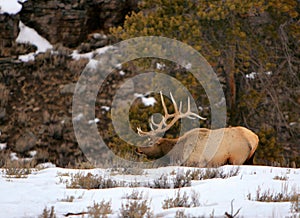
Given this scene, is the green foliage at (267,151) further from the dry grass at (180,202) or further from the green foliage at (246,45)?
the dry grass at (180,202)

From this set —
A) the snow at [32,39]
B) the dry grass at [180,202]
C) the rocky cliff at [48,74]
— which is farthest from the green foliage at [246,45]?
the dry grass at [180,202]

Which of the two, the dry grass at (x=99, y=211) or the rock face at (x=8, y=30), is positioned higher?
the rock face at (x=8, y=30)

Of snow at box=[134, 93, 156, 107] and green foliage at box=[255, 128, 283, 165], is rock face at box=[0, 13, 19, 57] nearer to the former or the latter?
snow at box=[134, 93, 156, 107]

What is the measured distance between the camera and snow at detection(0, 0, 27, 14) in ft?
68.4

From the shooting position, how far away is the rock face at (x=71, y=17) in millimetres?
21344

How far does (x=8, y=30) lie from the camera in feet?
68.5

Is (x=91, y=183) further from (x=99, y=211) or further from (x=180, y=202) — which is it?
(x=99, y=211)

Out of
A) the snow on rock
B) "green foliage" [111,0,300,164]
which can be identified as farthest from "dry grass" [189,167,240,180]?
the snow on rock

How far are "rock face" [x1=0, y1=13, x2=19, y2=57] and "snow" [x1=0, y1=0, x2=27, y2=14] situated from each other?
0.19 meters

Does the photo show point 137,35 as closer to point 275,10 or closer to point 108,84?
point 275,10

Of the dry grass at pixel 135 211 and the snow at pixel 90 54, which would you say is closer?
the dry grass at pixel 135 211

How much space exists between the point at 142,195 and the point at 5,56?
15.9 m

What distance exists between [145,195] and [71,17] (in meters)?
16.6

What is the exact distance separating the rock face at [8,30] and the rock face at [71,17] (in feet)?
1.65
